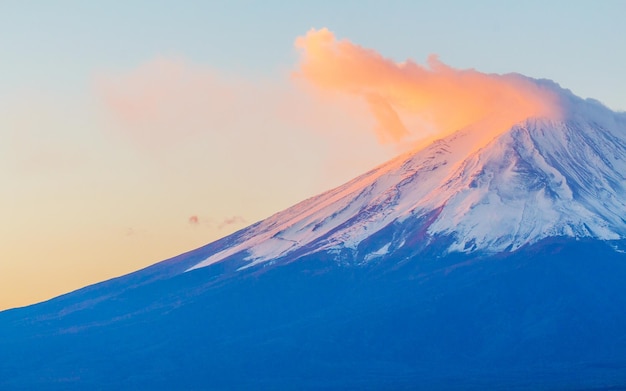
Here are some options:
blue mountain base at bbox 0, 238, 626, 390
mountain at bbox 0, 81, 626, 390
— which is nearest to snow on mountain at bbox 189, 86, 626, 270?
mountain at bbox 0, 81, 626, 390

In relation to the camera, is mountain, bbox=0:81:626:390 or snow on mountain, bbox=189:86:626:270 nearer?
mountain, bbox=0:81:626:390

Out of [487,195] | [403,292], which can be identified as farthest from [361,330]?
[487,195]

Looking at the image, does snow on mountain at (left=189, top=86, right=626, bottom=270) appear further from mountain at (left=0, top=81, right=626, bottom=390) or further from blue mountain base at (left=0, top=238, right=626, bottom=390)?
blue mountain base at (left=0, top=238, right=626, bottom=390)

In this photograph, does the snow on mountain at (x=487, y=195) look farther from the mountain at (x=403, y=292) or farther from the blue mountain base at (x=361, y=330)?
the blue mountain base at (x=361, y=330)

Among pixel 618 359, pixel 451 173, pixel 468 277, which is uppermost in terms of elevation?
pixel 451 173

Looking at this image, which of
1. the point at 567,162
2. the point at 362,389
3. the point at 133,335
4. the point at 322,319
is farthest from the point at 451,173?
the point at 362,389

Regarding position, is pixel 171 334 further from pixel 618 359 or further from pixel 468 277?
pixel 618 359
